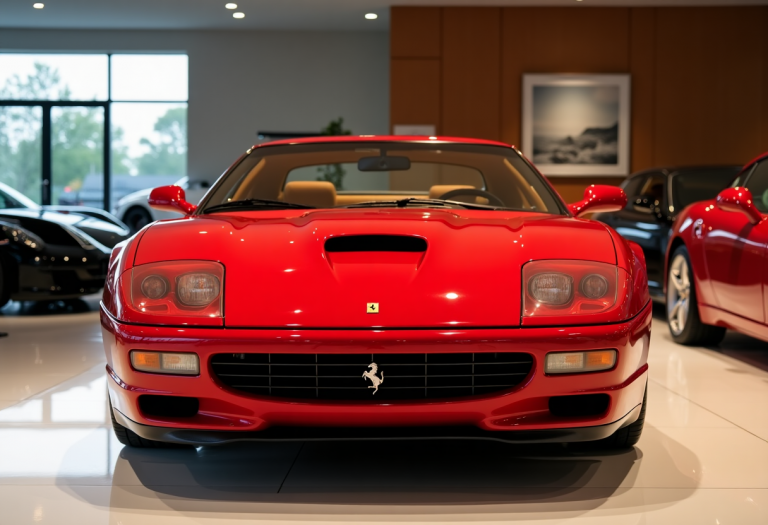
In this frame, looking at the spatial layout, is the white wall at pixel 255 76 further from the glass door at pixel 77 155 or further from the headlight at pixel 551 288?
the headlight at pixel 551 288

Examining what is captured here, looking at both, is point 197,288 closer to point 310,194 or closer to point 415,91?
point 310,194

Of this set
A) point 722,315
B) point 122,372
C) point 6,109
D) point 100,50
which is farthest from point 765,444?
point 6,109

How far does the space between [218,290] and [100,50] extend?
45.1ft

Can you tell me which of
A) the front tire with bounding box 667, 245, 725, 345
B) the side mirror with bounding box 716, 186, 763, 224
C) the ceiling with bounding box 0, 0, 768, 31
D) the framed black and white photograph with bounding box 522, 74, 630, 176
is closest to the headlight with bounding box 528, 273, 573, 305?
the side mirror with bounding box 716, 186, 763, 224

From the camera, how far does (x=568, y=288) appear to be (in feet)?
6.68

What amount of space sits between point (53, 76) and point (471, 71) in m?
7.72

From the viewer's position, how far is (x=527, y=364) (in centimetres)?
199

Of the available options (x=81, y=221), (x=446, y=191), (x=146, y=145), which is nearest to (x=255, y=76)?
(x=146, y=145)

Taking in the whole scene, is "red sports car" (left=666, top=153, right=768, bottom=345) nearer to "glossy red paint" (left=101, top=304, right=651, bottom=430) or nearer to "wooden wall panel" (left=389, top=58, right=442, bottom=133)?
"glossy red paint" (left=101, top=304, right=651, bottom=430)

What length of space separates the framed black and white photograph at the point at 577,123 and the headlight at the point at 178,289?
10.0m

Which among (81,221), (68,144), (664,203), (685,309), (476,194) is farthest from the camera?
(68,144)

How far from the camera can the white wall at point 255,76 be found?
14.4 meters

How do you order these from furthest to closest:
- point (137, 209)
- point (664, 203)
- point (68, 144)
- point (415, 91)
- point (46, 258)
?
1. point (68, 144)
2. point (137, 209)
3. point (415, 91)
4. point (46, 258)
5. point (664, 203)

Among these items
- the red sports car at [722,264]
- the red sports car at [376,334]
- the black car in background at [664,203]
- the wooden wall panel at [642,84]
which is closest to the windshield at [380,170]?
the red sports car at [376,334]
